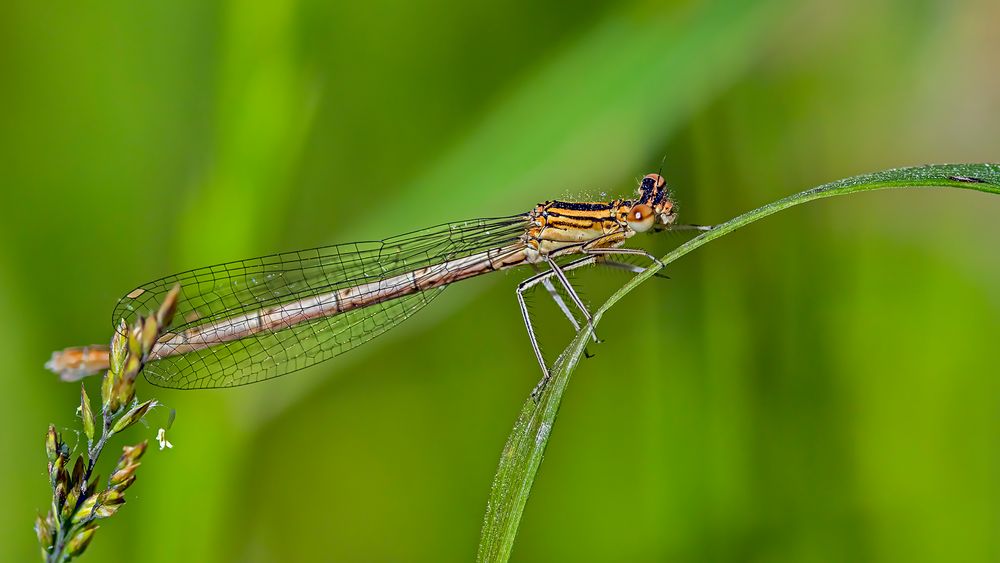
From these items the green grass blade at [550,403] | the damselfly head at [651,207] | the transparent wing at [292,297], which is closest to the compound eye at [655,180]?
the damselfly head at [651,207]

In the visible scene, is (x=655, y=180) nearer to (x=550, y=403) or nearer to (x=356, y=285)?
(x=356, y=285)

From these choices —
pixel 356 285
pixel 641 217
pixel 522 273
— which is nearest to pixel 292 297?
pixel 356 285

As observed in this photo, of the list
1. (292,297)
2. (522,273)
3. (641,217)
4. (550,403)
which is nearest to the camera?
(550,403)

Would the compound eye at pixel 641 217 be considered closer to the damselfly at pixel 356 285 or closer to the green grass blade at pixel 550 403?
the damselfly at pixel 356 285

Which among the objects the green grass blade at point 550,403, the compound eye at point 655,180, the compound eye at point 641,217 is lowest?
the green grass blade at point 550,403

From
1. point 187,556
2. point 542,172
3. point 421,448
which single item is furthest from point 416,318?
point 187,556

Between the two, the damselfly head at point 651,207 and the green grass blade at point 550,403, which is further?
the damselfly head at point 651,207

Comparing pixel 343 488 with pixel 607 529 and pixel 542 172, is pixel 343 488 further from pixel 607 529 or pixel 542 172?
pixel 542 172
